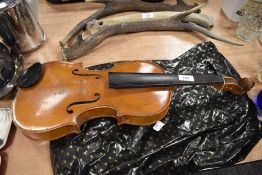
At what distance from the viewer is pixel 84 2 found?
3.99 ft

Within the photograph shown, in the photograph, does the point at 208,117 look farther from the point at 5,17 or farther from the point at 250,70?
the point at 5,17

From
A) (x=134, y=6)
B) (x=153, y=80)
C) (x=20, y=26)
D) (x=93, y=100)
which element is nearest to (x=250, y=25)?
(x=134, y=6)

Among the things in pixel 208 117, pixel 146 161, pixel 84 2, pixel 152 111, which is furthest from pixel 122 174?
pixel 84 2

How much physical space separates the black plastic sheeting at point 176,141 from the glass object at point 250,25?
36cm

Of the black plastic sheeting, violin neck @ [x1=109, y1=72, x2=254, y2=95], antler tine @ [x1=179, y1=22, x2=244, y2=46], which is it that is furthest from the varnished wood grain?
violin neck @ [x1=109, y1=72, x2=254, y2=95]

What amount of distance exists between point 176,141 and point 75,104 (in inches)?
13.6

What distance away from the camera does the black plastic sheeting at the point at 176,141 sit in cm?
76

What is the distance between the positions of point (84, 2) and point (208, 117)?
2.66 ft

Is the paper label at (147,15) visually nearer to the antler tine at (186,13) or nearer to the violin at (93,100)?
the antler tine at (186,13)

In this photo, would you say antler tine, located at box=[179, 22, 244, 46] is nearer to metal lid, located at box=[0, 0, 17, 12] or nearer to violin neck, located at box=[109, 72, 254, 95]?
violin neck, located at box=[109, 72, 254, 95]

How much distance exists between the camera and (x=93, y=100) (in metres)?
0.75

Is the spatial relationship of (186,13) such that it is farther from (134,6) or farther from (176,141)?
(176,141)

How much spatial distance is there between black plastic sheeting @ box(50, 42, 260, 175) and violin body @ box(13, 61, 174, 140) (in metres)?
0.06

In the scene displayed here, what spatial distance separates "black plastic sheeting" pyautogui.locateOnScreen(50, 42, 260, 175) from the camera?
760mm
